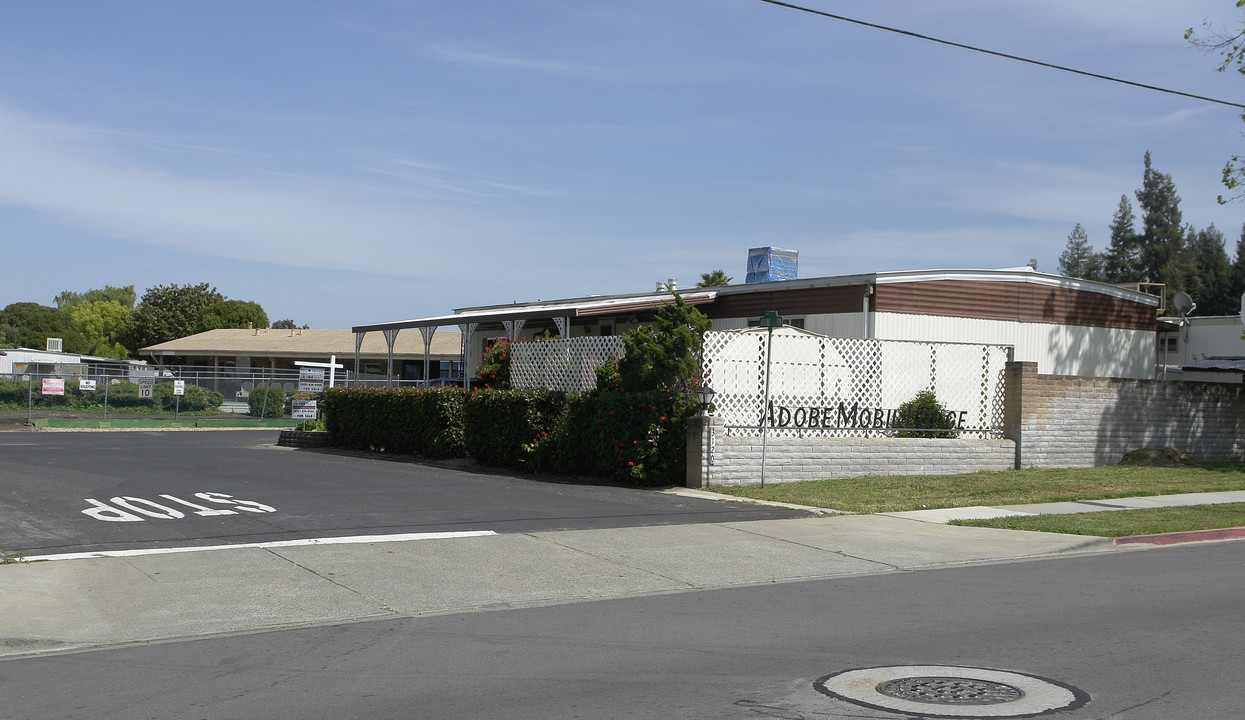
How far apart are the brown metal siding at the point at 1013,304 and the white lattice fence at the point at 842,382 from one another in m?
4.43

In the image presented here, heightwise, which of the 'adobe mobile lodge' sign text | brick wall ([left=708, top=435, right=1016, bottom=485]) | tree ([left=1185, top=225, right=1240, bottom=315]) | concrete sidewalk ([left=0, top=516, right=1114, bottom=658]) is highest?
tree ([left=1185, top=225, right=1240, bottom=315])

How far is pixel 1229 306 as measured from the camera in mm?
81062

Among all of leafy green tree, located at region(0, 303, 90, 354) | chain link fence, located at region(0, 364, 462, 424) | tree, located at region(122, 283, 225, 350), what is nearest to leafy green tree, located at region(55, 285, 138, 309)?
leafy green tree, located at region(0, 303, 90, 354)

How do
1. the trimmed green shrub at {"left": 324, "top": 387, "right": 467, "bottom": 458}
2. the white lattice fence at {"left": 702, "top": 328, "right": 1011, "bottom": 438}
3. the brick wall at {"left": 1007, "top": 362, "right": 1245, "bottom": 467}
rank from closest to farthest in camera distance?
the white lattice fence at {"left": 702, "top": 328, "right": 1011, "bottom": 438}
the brick wall at {"left": 1007, "top": 362, "right": 1245, "bottom": 467}
the trimmed green shrub at {"left": 324, "top": 387, "right": 467, "bottom": 458}

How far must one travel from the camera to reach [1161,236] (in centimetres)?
8694

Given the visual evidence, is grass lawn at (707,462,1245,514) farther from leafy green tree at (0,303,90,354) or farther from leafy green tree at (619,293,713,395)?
leafy green tree at (0,303,90,354)

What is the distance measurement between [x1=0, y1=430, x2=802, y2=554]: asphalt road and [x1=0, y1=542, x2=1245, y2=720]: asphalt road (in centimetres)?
448

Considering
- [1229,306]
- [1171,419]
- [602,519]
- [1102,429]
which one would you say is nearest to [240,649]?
[602,519]

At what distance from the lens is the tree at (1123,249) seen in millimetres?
88750

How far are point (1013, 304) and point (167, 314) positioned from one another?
214 feet

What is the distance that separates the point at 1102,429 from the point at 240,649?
18959mm

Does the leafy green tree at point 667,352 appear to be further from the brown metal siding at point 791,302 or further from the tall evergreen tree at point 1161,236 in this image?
the tall evergreen tree at point 1161,236

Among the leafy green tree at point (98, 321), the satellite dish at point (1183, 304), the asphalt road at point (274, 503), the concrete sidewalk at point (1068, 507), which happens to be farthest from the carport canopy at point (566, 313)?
the leafy green tree at point (98, 321)

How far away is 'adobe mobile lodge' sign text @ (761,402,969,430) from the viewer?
722 inches
